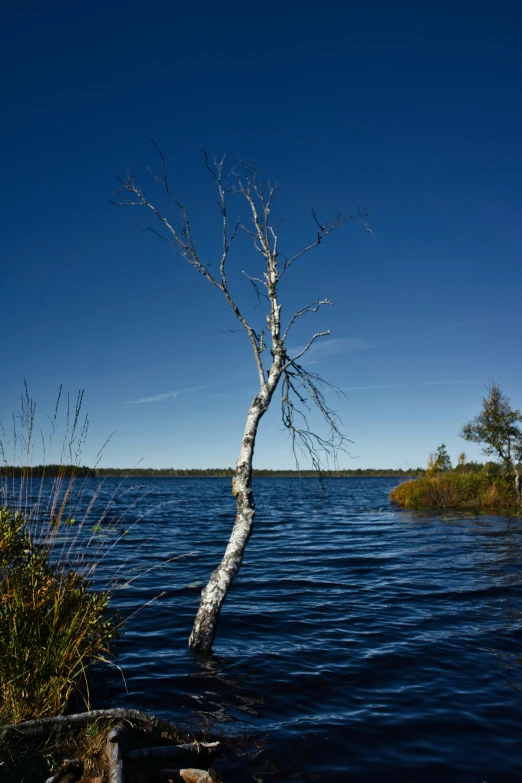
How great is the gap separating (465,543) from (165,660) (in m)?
16.3

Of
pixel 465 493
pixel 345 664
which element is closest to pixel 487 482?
pixel 465 493

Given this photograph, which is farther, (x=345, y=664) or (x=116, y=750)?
(x=345, y=664)

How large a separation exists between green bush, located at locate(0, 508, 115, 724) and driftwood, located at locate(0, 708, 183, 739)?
24cm

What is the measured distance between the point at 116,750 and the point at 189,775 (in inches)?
28.8

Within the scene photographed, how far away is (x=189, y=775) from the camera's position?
4.52 metres

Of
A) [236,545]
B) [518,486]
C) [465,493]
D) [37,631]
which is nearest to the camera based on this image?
[37,631]

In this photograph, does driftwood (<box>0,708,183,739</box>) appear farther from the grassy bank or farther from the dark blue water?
the grassy bank

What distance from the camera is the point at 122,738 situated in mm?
4535

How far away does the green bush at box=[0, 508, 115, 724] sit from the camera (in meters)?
4.98

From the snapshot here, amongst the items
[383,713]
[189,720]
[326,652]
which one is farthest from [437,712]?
[189,720]

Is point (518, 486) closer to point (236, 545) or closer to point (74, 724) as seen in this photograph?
point (236, 545)

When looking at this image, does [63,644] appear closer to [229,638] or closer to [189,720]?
[189,720]

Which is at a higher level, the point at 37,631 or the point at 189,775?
the point at 37,631

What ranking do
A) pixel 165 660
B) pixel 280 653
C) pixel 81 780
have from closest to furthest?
1. pixel 81 780
2. pixel 165 660
3. pixel 280 653
